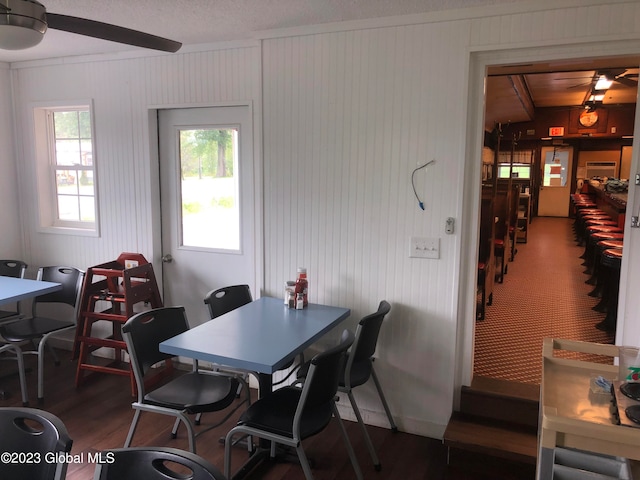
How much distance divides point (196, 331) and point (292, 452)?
0.88 metres

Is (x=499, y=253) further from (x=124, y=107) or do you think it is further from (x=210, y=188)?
(x=124, y=107)

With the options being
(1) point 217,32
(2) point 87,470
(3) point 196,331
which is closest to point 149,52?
(1) point 217,32

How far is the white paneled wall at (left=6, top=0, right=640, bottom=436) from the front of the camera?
2691 mm

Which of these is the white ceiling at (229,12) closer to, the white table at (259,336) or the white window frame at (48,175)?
the white window frame at (48,175)

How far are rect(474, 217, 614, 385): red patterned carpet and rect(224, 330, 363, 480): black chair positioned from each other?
1475mm

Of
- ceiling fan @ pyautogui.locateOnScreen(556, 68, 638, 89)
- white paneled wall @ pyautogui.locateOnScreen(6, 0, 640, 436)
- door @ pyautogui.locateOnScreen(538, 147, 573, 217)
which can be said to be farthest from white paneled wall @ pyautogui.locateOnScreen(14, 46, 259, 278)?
door @ pyautogui.locateOnScreen(538, 147, 573, 217)

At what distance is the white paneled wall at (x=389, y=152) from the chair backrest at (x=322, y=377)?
0.92 meters

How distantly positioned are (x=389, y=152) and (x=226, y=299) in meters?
1.34

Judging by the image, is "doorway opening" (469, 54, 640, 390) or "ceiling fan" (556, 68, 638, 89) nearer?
"doorway opening" (469, 54, 640, 390)

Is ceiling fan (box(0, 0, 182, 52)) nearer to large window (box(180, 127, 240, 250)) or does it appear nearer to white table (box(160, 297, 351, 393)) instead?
white table (box(160, 297, 351, 393))

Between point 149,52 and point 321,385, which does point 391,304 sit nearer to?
point 321,385

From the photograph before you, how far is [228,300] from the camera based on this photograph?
3.18 meters

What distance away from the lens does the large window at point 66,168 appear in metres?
4.22

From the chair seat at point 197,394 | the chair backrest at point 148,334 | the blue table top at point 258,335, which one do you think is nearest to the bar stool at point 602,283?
the blue table top at point 258,335
